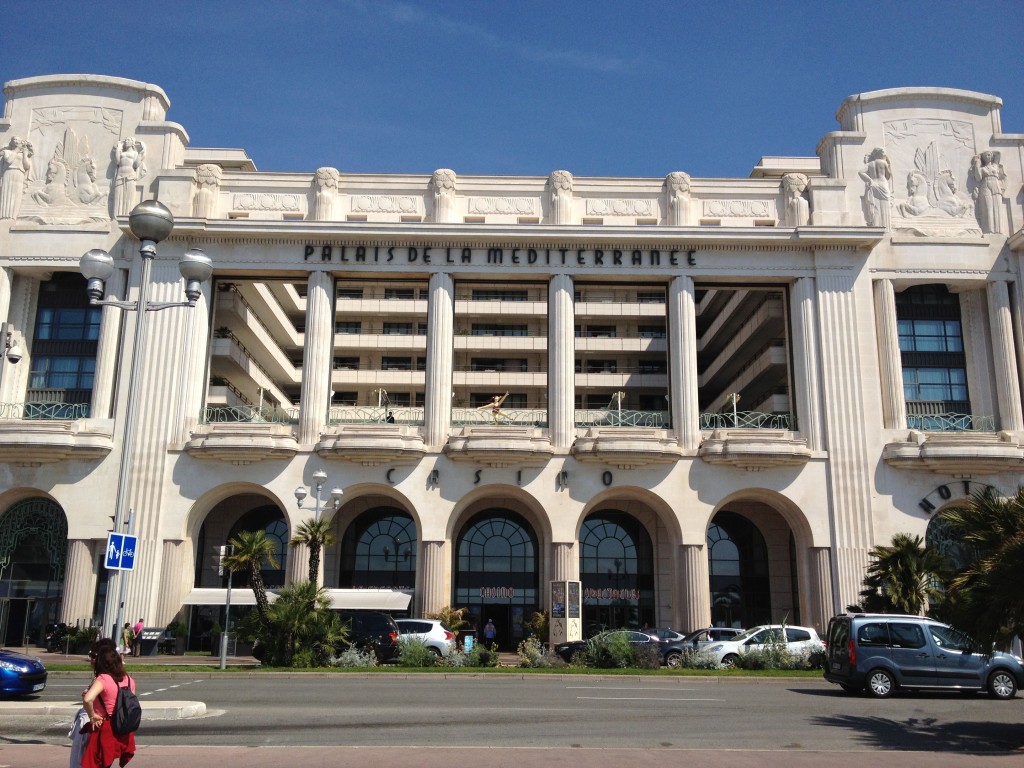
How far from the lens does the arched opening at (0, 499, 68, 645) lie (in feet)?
129

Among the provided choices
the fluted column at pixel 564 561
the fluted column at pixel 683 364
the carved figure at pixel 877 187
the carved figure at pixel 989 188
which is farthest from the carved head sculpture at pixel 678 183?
the fluted column at pixel 564 561

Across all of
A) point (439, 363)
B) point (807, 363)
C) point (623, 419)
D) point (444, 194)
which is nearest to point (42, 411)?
point (439, 363)

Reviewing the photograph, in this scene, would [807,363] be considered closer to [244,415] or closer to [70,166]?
[244,415]

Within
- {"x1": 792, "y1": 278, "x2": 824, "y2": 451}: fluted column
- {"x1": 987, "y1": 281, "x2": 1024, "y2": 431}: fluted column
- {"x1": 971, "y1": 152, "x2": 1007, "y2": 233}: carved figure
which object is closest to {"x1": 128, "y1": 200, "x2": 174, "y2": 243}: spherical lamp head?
{"x1": 792, "y1": 278, "x2": 824, "y2": 451}: fluted column

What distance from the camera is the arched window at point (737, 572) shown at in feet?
143

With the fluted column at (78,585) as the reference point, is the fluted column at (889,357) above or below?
above

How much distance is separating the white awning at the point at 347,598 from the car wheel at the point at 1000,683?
22.4 metres

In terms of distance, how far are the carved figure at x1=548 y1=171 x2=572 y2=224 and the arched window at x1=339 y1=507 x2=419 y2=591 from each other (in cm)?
1640

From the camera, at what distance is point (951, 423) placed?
4084 cm

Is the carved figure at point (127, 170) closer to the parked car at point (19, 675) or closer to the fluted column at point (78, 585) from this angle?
the fluted column at point (78, 585)

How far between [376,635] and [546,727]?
52.4ft

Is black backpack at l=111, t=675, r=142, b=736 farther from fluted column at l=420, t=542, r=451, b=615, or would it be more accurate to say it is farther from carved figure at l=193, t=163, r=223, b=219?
carved figure at l=193, t=163, r=223, b=219

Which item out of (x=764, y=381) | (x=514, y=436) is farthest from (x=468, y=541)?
(x=764, y=381)

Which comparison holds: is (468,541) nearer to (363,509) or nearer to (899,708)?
(363,509)
